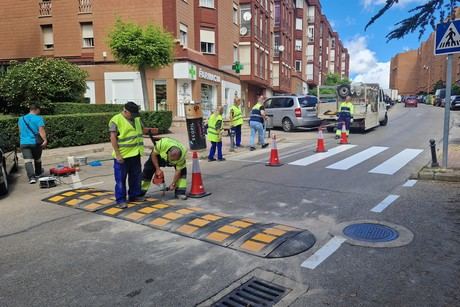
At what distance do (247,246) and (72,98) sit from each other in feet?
57.6

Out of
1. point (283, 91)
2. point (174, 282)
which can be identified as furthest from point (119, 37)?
point (283, 91)

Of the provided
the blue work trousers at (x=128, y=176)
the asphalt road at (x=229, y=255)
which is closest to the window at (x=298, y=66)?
the asphalt road at (x=229, y=255)

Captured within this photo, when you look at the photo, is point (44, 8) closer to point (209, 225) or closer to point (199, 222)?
point (199, 222)

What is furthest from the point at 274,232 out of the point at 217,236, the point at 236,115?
the point at 236,115

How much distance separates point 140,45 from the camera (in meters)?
19.6

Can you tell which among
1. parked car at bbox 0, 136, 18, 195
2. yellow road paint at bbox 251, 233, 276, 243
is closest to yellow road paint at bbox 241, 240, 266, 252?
yellow road paint at bbox 251, 233, 276, 243

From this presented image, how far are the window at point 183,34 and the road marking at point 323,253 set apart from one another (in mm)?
22477

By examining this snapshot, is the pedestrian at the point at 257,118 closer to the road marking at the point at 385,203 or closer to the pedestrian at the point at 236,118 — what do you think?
the pedestrian at the point at 236,118

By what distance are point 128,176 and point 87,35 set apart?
2386 centimetres

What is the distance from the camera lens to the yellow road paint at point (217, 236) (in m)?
4.80

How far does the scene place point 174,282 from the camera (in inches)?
147

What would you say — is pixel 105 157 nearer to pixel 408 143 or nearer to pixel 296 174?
pixel 296 174

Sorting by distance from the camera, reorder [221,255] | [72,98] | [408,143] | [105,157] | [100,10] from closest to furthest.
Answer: [221,255], [105,157], [408,143], [72,98], [100,10]

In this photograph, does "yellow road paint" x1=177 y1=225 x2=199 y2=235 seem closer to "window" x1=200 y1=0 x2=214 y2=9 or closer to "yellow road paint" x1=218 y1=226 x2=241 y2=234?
"yellow road paint" x1=218 y1=226 x2=241 y2=234
